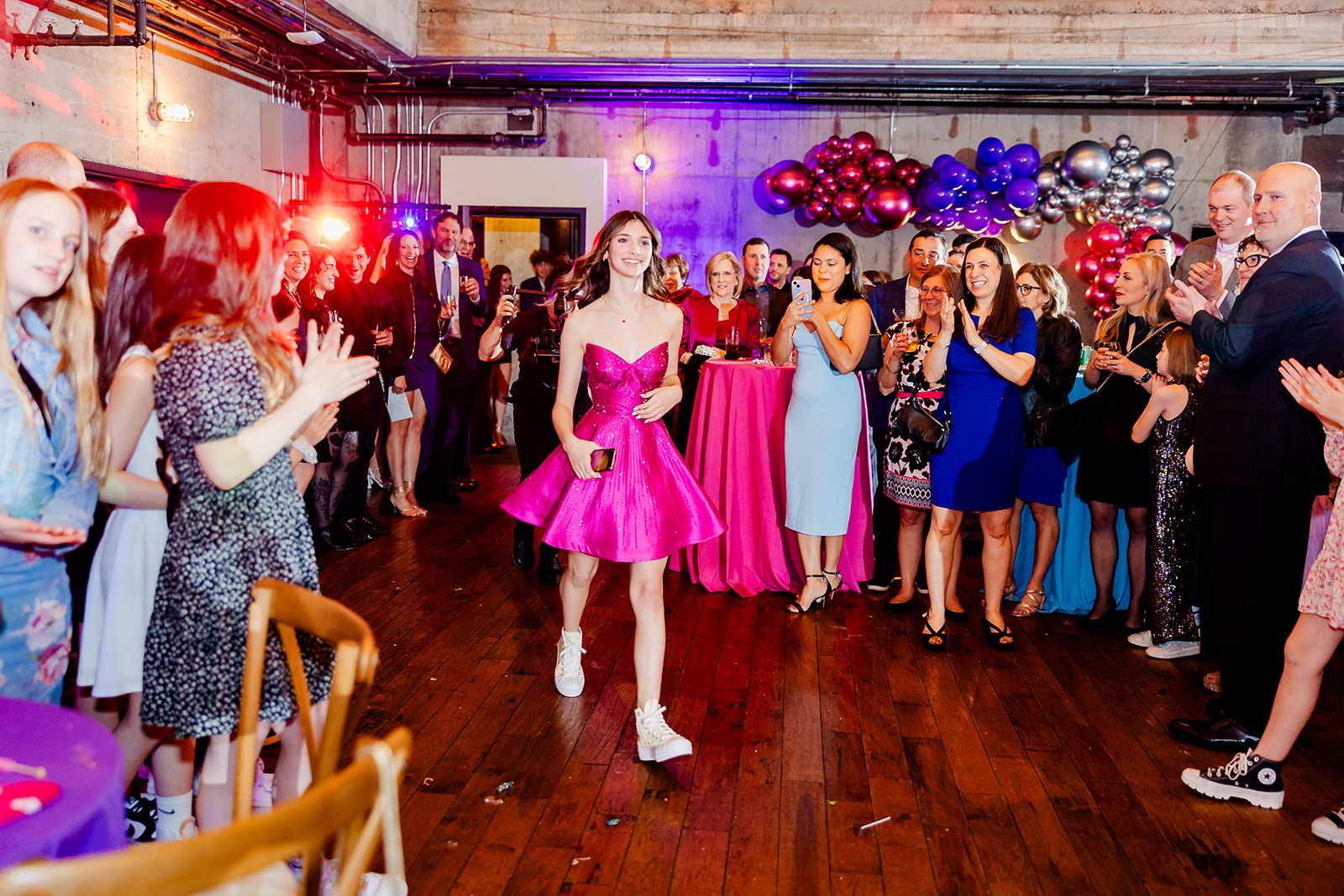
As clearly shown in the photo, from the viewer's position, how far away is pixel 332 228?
904 centimetres

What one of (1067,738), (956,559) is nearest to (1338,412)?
(1067,738)

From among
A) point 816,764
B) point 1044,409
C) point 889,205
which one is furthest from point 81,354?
point 889,205

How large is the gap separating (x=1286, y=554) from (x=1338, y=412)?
0.62 m

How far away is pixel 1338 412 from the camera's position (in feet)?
8.31

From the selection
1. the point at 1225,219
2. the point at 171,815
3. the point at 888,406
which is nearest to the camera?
the point at 171,815

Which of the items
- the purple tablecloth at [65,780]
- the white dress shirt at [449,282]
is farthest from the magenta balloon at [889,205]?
the purple tablecloth at [65,780]

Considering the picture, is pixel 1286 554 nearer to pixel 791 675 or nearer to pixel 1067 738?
pixel 1067 738

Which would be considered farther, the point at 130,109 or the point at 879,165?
the point at 879,165

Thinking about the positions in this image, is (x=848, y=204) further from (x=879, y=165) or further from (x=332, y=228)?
(x=332, y=228)

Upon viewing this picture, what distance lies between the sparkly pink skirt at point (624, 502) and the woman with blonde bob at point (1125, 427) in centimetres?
206

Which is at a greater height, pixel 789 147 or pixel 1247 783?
pixel 789 147

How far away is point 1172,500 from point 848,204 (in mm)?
4879

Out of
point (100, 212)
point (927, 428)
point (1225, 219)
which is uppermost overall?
point (1225, 219)

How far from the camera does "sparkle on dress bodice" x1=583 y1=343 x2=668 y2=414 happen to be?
3.08 meters
